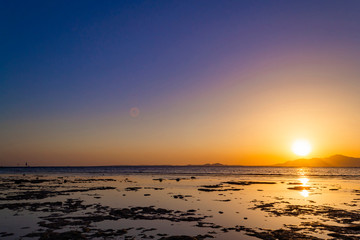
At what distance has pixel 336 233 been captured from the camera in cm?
1928

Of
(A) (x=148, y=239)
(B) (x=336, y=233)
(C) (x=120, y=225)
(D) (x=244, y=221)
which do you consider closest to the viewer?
(A) (x=148, y=239)

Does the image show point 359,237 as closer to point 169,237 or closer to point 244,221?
point 244,221

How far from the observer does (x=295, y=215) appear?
2580 centimetres

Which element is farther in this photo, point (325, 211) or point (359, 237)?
point (325, 211)

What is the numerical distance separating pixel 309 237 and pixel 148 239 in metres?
10.3

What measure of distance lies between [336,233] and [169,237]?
1127cm

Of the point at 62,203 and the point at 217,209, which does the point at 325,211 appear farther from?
the point at 62,203

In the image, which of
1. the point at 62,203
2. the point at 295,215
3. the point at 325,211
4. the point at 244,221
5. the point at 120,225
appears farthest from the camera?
the point at 62,203

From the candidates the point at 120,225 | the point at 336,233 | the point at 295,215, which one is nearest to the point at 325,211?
the point at 295,215

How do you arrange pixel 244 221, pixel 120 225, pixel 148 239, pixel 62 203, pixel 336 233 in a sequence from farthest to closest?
1. pixel 62 203
2. pixel 244 221
3. pixel 120 225
4. pixel 336 233
5. pixel 148 239

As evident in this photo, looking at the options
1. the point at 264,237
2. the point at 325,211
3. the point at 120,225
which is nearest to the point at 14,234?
the point at 120,225

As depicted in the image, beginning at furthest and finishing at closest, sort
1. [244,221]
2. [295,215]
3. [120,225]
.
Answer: [295,215]
[244,221]
[120,225]

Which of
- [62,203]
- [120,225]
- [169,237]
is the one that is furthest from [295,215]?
[62,203]

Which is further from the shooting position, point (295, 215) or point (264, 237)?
point (295, 215)
